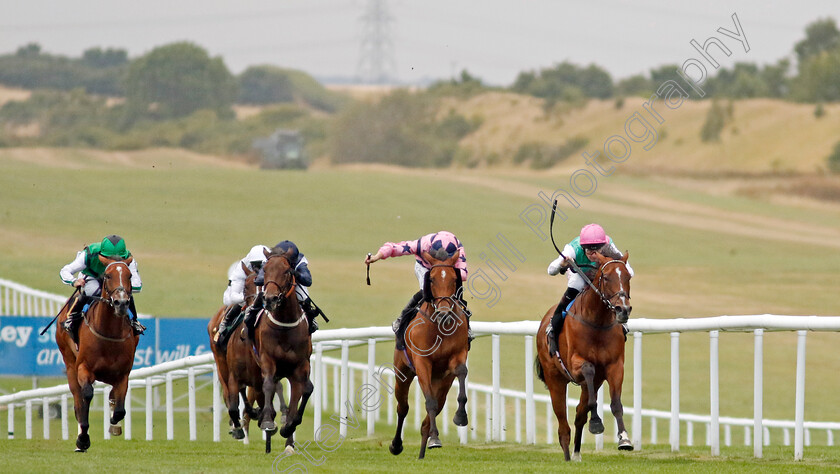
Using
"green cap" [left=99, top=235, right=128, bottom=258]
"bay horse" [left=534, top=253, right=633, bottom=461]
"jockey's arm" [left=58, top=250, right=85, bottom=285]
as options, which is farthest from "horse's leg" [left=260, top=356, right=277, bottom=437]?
"bay horse" [left=534, top=253, right=633, bottom=461]

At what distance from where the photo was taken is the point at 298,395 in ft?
34.3

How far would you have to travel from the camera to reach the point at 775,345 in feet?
78.5

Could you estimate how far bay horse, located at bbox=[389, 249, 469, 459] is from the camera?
9.62 metres

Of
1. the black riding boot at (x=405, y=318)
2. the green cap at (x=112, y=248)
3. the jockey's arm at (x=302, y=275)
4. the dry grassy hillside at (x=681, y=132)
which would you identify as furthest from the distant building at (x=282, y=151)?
the black riding boot at (x=405, y=318)

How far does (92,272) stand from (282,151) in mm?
46717

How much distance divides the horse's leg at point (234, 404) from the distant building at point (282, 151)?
149 ft

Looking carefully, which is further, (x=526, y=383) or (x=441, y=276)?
(x=526, y=383)

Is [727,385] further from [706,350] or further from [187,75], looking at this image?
[187,75]

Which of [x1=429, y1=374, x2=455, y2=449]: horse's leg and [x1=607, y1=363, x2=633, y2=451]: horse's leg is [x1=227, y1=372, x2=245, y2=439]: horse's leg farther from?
[x1=607, y1=363, x2=633, y2=451]: horse's leg

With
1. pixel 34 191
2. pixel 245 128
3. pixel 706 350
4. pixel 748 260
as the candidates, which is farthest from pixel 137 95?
pixel 706 350

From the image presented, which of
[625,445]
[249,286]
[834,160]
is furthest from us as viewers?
[834,160]

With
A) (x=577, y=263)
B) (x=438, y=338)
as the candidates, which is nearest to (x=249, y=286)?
(x=438, y=338)

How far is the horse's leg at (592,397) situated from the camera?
885 centimetres

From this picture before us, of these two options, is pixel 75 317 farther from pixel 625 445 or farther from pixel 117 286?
pixel 625 445
